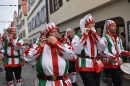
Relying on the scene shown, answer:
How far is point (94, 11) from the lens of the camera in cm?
1125

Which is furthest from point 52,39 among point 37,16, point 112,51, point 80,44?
point 37,16

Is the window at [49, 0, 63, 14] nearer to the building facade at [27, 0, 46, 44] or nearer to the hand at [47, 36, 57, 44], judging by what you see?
the building facade at [27, 0, 46, 44]

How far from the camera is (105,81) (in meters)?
7.51

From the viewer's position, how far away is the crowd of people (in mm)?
3529

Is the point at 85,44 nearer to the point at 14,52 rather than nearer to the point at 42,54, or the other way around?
the point at 42,54

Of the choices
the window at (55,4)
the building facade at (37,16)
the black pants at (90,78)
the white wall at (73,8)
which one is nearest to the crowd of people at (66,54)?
the black pants at (90,78)

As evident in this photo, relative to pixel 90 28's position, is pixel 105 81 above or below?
below

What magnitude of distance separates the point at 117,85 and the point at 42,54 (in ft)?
7.79

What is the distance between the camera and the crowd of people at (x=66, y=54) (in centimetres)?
353

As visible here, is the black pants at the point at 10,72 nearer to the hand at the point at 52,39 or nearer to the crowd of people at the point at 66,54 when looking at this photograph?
the crowd of people at the point at 66,54

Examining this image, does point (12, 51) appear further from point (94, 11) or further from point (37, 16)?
point (37, 16)

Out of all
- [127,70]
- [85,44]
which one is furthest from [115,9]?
[85,44]

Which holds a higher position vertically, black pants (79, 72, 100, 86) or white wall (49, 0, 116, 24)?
white wall (49, 0, 116, 24)

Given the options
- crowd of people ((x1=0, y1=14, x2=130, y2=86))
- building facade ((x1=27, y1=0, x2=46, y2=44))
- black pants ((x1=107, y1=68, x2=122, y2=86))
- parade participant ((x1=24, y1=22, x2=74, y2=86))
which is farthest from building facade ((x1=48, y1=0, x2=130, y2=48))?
parade participant ((x1=24, y1=22, x2=74, y2=86))
